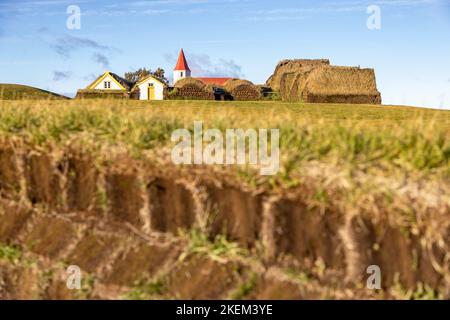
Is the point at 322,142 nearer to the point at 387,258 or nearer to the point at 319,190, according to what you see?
the point at 319,190

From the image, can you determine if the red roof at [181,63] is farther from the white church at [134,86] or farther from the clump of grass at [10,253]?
the clump of grass at [10,253]

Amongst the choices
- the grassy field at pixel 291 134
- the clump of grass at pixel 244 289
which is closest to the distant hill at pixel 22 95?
the grassy field at pixel 291 134

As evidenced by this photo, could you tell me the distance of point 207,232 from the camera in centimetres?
361

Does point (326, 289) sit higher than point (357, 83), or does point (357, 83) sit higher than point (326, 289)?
point (357, 83)

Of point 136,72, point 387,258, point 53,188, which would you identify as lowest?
point 387,258

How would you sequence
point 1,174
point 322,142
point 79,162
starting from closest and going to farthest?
point 322,142
point 79,162
point 1,174

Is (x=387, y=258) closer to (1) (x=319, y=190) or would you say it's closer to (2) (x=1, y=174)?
(1) (x=319, y=190)

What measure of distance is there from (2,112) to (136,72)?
6395 centimetres

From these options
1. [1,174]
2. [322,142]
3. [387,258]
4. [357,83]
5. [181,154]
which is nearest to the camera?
[387,258]

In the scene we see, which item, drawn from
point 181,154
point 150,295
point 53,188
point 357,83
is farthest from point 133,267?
point 357,83

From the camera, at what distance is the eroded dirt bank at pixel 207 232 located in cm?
312

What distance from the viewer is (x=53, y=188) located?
14.5 feet

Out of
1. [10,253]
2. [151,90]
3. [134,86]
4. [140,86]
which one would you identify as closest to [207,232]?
[10,253]

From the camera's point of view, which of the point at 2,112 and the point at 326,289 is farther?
the point at 2,112
